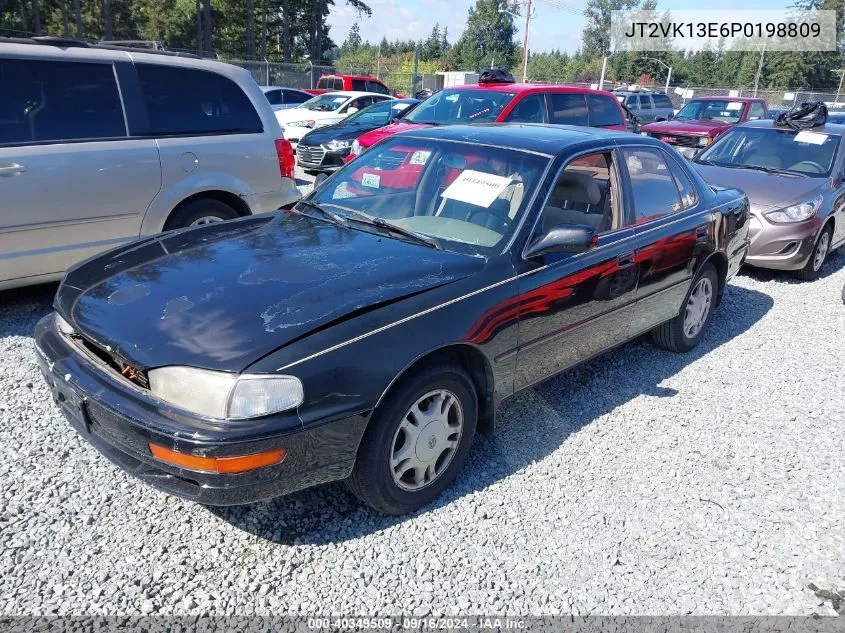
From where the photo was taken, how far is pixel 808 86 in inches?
2731

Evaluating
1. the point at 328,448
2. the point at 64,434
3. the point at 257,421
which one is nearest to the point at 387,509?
the point at 328,448

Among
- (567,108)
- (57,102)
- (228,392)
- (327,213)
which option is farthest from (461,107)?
(228,392)

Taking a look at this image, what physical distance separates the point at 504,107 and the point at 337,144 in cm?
388

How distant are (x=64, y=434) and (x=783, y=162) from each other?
8.01 meters

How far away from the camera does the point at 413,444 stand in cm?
273

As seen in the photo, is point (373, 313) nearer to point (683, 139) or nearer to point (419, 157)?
point (419, 157)

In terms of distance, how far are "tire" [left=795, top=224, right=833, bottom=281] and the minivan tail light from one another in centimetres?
568

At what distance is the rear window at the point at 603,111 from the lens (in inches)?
375

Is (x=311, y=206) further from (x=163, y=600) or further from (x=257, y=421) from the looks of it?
(x=163, y=600)

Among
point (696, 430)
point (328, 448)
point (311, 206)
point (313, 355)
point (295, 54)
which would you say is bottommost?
point (696, 430)

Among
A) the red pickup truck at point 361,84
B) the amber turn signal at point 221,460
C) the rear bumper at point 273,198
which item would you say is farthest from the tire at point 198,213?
the red pickup truck at point 361,84

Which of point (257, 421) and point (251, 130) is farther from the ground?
point (251, 130)

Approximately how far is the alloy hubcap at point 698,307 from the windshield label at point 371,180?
2.55 meters

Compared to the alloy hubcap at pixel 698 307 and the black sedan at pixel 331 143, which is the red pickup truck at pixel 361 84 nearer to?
the black sedan at pixel 331 143
